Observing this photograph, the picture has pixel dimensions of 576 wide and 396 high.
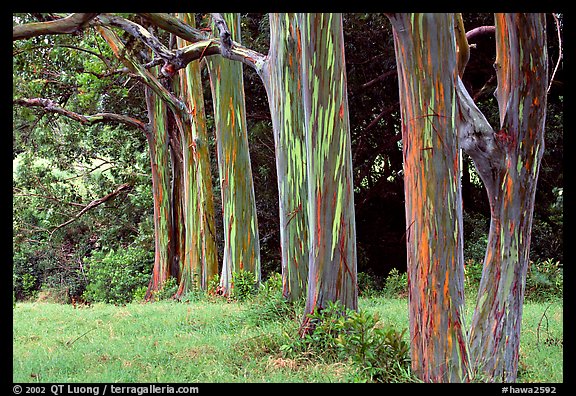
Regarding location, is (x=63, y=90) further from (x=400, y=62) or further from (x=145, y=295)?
(x=400, y=62)

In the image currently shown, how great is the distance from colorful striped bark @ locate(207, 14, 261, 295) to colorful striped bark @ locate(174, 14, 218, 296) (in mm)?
1876

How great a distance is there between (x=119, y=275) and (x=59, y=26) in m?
15.5

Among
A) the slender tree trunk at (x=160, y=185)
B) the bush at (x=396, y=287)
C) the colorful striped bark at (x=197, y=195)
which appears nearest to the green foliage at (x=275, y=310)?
the bush at (x=396, y=287)

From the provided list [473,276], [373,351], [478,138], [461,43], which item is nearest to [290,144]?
[461,43]

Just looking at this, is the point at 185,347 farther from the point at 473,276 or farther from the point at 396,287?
the point at 396,287

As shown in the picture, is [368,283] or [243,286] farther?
[368,283]

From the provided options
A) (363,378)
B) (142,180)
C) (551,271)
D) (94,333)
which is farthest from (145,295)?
(363,378)

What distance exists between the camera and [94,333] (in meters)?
9.85

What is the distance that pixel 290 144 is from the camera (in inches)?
416

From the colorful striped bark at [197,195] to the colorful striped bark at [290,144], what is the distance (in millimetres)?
5214

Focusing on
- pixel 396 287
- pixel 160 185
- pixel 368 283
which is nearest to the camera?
pixel 396 287

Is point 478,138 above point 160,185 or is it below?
below

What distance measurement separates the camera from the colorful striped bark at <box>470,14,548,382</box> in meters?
6.85

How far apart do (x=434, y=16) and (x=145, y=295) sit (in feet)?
46.4
